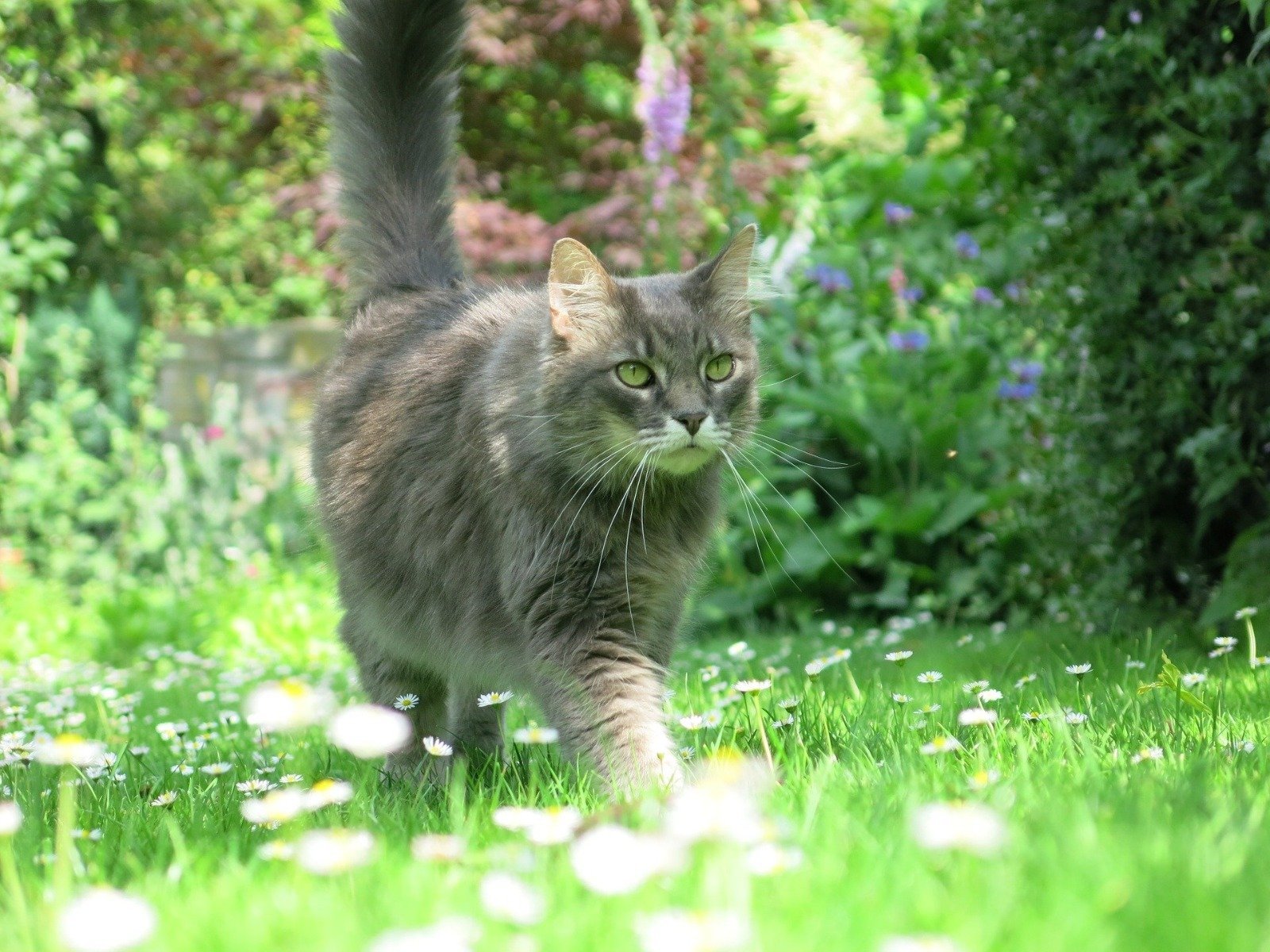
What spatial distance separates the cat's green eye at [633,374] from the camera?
2582mm

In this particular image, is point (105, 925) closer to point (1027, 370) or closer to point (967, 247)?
point (1027, 370)

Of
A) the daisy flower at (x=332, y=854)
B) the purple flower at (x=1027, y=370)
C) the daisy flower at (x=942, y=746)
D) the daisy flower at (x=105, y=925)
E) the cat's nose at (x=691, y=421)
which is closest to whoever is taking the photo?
the daisy flower at (x=105, y=925)

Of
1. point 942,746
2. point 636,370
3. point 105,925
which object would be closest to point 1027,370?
point 636,370

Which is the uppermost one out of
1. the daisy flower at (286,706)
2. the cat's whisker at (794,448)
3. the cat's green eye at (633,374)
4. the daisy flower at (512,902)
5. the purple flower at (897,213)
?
the purple flower at (897,213)

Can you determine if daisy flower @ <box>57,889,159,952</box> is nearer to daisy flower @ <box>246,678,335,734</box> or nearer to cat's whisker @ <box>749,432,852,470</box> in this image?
daisy flower @ <box>246,678,335,734</box>

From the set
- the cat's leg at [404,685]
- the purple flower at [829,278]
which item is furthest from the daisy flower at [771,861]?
the purple flower at [829,278]

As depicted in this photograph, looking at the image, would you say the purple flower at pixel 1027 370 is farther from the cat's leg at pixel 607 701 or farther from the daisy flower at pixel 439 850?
the daisy flower at pixel 439 850

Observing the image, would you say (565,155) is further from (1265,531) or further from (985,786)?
(985,786)

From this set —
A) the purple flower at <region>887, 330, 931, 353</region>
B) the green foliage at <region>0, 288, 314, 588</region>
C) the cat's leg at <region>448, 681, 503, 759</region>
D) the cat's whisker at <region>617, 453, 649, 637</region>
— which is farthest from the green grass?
the green foliage at <region>0, 288, 314, 588</region>

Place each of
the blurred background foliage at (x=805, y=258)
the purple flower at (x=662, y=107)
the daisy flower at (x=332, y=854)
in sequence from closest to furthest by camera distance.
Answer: the daisy flower at (x=332, y=854) → the blurred background foliage at (x=805, y=258) → the purple flower at (x=662, y=107)

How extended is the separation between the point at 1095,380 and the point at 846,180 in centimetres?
320

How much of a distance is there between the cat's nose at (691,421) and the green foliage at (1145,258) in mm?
1410

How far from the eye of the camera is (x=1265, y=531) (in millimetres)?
3275

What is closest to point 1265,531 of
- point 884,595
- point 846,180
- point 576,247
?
point 884,595
